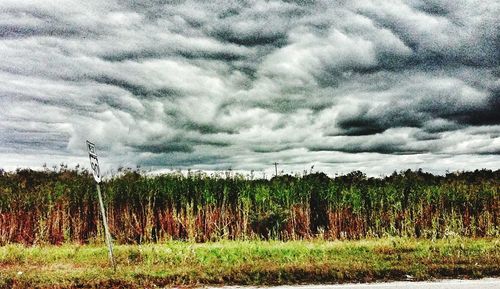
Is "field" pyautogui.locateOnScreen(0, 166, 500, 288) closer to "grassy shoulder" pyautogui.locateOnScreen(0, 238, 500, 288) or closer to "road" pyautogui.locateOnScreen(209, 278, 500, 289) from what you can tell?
"grassy shoulder" pyautogui.locateOnScreen(0, 238, 500, 288)

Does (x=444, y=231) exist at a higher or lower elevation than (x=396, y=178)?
lower

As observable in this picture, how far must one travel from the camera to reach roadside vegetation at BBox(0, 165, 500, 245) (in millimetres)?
19750

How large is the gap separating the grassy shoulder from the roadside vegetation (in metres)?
3.44

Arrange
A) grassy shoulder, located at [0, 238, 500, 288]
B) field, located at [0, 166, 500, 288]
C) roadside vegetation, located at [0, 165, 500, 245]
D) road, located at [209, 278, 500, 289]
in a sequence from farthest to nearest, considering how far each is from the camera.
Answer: roadside vegetation, located at [0, 165, 500, 245]
field, located at [0, 166, 500, 288]
grassy shoulder, located at [0, 238, 500, 288]
road, located at [209, 278, 500, 289]

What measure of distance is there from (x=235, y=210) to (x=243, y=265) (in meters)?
9.14

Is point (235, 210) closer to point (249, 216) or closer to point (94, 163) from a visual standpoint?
point (249, 216)

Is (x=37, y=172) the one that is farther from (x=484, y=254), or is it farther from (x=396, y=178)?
(x=484, y=254)

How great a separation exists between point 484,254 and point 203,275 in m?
7.98

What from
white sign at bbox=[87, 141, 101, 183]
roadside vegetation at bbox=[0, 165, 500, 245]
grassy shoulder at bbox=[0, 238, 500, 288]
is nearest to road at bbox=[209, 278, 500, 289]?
grassy shoulder at bbox=[0, 238, 500, 288]

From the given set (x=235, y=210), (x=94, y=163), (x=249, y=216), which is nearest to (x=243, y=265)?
(x=94, y=163)

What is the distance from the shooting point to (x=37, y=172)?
3525cm

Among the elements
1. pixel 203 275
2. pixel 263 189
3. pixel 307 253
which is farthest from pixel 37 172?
pixel 203 275

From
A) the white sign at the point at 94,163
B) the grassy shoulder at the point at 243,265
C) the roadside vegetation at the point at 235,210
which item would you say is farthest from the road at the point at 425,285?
the roadside vegetation at the point at 235,210

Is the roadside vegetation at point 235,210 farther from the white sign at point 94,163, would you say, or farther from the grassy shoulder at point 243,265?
the white sign at point 94,163
